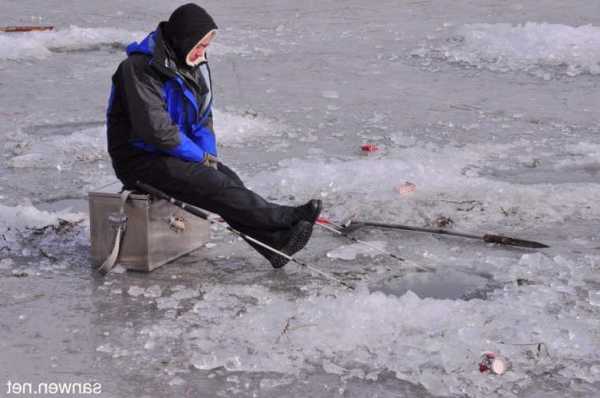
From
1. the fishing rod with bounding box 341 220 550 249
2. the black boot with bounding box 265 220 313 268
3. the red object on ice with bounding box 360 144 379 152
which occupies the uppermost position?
the black boot with bounding box 265 220 313 268

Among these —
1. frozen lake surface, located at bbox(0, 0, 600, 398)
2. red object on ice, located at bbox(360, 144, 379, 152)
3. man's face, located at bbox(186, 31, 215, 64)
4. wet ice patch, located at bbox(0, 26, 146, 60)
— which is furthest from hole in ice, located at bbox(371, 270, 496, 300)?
wet ice patch, located at bbox(0, 26, 146, 60)

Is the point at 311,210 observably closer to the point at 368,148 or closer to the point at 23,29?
the point at 368,148

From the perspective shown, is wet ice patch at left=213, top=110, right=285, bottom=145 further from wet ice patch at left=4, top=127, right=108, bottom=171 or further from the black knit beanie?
the black knit beanie

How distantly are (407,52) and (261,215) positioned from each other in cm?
724

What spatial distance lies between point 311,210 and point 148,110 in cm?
102

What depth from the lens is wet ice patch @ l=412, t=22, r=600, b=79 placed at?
11.1 m

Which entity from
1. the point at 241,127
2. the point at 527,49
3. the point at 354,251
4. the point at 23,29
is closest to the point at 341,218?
the point at 354,251

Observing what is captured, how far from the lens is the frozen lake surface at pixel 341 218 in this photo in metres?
4.27

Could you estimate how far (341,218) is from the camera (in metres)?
6.38

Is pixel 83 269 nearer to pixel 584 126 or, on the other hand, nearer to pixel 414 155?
pixel 414 155

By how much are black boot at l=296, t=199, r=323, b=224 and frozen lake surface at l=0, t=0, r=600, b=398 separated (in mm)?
378

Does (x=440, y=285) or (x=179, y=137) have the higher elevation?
(x=179, y=137)

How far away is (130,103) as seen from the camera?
5.14 meters

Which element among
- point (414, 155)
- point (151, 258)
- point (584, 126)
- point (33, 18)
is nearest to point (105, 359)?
point (151, 258)
